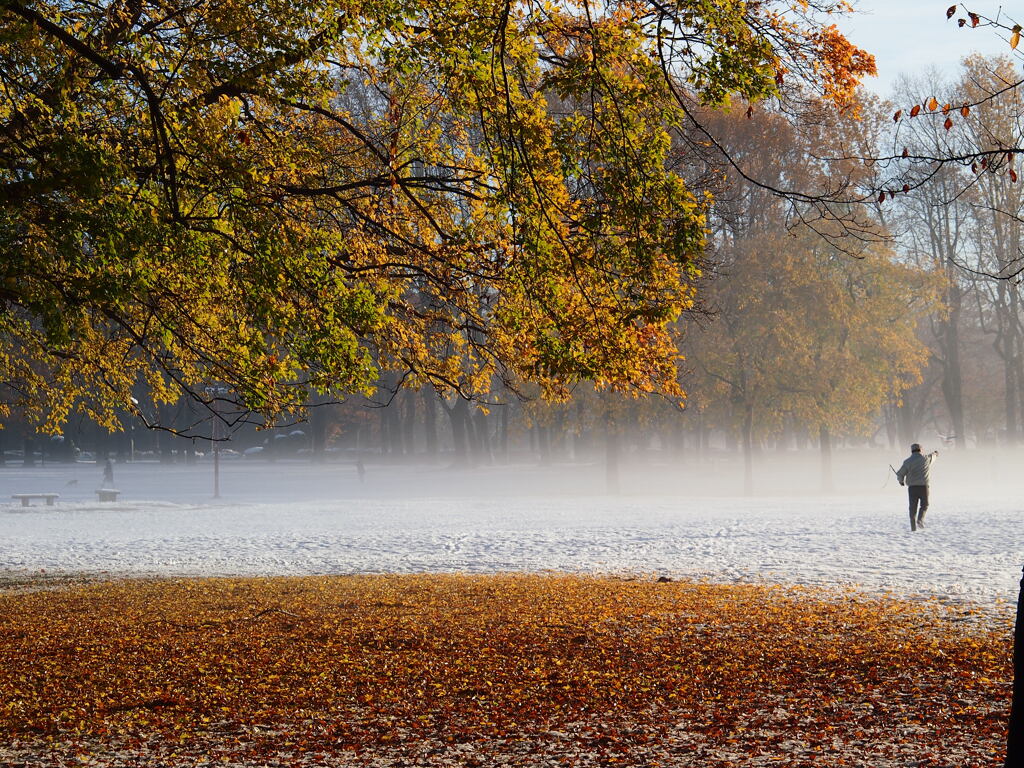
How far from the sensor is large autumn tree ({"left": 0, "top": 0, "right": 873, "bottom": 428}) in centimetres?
777

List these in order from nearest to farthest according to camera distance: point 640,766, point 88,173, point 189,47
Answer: point 640,766 < point 88,173 < point 189,47

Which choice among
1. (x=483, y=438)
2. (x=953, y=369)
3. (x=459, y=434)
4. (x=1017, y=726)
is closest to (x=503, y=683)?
(x=1017, y=726)

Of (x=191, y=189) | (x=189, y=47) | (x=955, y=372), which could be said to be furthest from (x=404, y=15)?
(x=955, y=372)

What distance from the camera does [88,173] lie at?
24.0 feet

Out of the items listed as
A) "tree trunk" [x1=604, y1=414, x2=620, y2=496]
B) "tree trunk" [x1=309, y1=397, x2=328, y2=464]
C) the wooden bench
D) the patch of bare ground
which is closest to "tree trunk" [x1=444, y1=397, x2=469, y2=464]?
"tree trunk" [x1=309, y1=397, x2=328, y2=464]

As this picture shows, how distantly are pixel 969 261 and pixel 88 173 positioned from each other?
156ft

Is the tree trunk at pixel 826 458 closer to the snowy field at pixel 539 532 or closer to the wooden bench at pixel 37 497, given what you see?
the snowy field at pixel 539 532

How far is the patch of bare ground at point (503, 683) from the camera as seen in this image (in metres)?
6.00

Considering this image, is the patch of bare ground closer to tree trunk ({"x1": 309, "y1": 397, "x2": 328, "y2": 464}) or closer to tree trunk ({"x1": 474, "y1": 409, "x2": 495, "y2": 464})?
tree trunk ({"x1": 474, "y1": 409, "x2": 495, "y2": 464})

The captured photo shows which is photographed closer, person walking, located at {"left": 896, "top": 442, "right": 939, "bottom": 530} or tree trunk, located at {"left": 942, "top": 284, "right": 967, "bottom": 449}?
person walking, located at {"left": 896, "top": 442, "right": 939, "bottom": 530}

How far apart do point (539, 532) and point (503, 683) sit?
1507 cm

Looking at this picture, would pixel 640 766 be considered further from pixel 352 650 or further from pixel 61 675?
pixel 61 675

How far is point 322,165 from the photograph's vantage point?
10.5m

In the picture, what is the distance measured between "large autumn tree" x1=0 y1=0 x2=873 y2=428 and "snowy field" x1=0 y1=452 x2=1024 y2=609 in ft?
21.4
